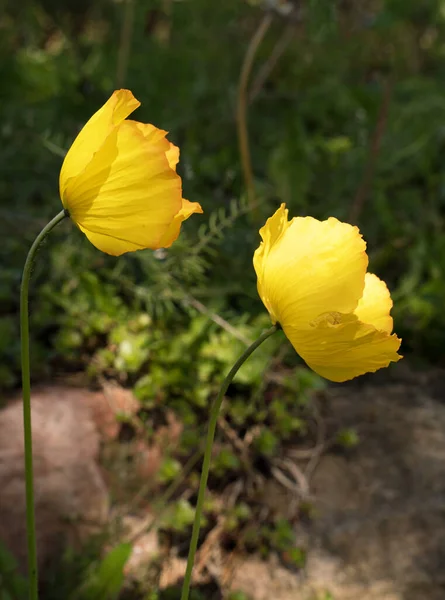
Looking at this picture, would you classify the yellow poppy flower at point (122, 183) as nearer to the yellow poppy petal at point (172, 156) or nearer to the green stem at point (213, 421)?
the yellow poppy petal at point (172, 156)

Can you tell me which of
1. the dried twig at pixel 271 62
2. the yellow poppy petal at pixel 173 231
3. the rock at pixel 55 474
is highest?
the yellow poppy petal at pixel 173 231

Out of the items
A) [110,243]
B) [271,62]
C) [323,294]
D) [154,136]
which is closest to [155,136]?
[154,136]

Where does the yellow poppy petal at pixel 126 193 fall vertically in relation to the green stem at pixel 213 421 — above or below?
above

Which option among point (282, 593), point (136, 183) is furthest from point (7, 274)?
point (136, 183)

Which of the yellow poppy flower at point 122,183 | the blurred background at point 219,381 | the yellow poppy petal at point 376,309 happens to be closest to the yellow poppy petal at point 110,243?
the yellow poppy flower at point 122,183

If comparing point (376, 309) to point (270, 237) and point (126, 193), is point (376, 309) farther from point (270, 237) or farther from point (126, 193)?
point (126, 193)

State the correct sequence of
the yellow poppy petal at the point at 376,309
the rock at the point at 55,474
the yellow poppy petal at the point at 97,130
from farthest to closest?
the rock at the point at 55,474 < the yellow poppy petal at the point at 376,309 < the yellow poppy petal at the point at 97,130

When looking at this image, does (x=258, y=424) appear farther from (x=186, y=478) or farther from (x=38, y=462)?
(x=38, y=462)
